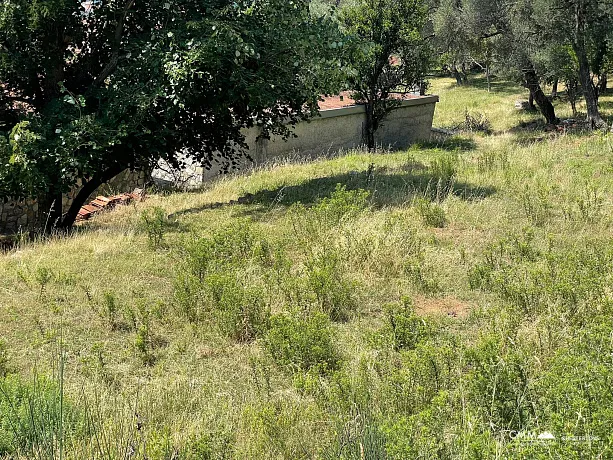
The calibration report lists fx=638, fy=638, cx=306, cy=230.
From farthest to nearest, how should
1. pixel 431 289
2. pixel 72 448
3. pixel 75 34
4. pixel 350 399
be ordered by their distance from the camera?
pixel 75 34 < pixel 431 289 < pixel 350 399 < pixel 72 448

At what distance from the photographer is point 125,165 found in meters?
10.7

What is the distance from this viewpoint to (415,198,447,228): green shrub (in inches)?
312

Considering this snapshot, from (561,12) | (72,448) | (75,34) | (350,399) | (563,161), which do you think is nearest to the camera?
(72,448)

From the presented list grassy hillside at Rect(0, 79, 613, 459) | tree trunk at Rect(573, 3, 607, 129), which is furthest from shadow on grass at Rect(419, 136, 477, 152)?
grassy hillside at Rect(0, 79, 613, 459)

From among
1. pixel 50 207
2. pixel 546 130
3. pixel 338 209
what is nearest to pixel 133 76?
pixel 50 207

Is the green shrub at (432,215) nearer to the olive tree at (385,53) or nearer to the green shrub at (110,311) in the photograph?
the green shrub at (110,311)

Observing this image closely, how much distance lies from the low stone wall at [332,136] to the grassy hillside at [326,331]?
5940 millimetres

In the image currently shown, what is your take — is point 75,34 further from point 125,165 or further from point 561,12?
point 561,12

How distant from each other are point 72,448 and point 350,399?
1.56 metres

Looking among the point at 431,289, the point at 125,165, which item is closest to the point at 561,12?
the point at 125,165

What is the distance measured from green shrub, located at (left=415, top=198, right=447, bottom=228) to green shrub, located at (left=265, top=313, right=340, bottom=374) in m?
3.59

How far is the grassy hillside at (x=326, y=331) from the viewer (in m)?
3.44

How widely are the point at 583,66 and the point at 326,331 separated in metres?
17.1

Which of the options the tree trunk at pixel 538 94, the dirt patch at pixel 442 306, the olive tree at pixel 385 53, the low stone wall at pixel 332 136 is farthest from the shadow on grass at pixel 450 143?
the dirt patch at pixel 442 306
